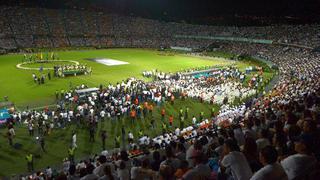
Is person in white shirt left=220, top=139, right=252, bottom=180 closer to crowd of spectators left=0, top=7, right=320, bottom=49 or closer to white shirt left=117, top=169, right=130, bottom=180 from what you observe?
white shirt left=117, top=169, right=130, bottom=180

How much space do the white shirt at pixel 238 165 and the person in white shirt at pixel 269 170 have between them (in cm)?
88

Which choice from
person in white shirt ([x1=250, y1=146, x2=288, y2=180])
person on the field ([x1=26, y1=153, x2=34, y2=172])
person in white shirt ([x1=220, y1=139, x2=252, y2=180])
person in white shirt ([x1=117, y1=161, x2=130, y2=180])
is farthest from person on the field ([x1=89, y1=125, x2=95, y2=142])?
person in white shirt ([x1=250, y1=146, x2=288, y2=180])

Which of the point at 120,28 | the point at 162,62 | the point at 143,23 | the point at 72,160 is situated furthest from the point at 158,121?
the point at 143,23

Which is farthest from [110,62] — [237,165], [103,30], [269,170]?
[269,170]

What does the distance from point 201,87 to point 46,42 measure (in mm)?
52768

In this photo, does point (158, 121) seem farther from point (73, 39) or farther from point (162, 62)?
point (73, 39)

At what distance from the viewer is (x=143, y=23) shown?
339 feet

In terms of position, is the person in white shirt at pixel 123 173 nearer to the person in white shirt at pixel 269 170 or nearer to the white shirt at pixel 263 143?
the white shirt at pixel 263 143

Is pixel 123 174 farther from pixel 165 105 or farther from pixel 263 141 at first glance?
pixel 165 105

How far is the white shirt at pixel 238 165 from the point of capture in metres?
6.55

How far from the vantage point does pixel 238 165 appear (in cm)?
665

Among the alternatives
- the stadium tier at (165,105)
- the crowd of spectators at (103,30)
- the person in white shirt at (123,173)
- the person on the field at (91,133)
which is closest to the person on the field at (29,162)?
the stadium tier at (165,105)

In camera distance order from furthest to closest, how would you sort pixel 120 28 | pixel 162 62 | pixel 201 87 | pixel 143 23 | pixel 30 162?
pixel 143 23 < pixel 120 28 < pixel 162 62 < pixel 201 87 < pixel 30 162

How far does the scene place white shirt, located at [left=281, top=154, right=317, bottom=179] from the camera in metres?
6.11
